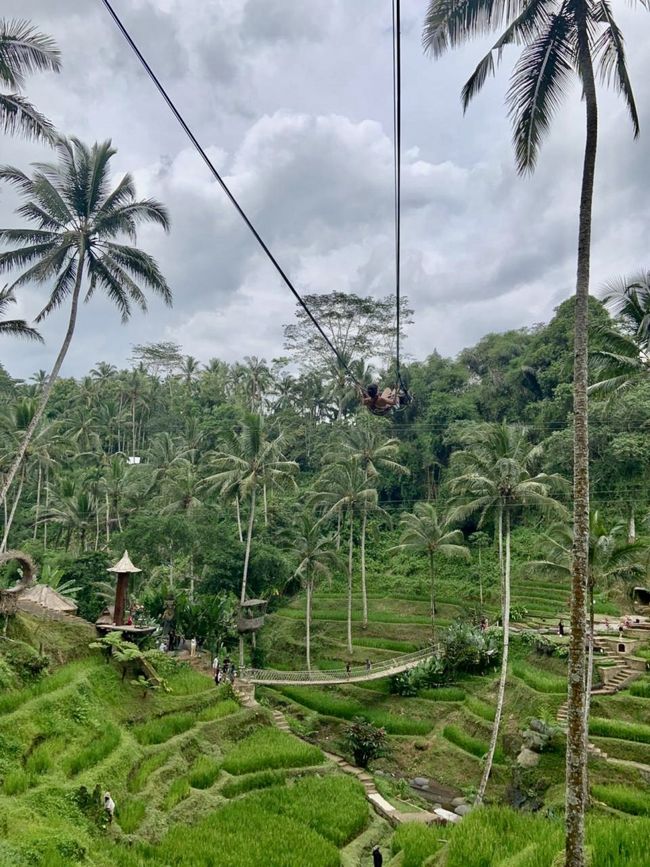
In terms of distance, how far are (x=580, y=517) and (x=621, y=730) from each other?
494 inches

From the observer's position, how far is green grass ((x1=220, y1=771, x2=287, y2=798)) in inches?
535

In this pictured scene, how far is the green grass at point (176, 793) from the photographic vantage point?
12234 millimetres

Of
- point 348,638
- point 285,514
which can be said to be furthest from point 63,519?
point 348,638

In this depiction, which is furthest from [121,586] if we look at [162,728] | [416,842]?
[416,842]

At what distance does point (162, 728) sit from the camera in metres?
14.9

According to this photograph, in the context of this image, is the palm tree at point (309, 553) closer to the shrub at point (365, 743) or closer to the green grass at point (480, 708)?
the green grass at point (480, 708)

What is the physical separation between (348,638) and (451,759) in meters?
10.3

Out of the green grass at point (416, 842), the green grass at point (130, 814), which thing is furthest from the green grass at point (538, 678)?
the green grass at point (130, 814)

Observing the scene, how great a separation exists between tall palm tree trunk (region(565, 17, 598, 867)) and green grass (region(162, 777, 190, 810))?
338 inches

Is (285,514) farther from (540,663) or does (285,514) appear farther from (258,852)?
(258,852)

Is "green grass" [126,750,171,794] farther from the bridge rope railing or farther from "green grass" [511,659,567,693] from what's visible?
"green grass" [511,659,567,693]

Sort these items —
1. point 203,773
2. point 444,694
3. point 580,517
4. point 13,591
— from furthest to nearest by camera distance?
point 444,694 → point 13,591 → point 203,773 → point 580,517

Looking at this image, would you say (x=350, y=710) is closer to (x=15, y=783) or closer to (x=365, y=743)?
(x=365, y=743)

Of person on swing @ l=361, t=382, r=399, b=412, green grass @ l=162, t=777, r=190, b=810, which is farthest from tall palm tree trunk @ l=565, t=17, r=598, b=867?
green grass @ l=162, t=777, r=190, b=810
